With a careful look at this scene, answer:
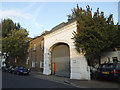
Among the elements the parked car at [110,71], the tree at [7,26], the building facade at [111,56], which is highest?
the tree at [7,26]

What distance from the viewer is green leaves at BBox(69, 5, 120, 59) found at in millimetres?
11484

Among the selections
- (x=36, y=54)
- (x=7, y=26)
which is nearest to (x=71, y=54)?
(x=36, y=54)

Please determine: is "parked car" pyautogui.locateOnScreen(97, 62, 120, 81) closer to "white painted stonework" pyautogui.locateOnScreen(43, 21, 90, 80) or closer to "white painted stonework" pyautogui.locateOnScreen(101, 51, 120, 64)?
"white painted stonework" pyautogui.locateOnScreen(43, 21, 90, 80)

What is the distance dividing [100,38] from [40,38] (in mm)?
13379

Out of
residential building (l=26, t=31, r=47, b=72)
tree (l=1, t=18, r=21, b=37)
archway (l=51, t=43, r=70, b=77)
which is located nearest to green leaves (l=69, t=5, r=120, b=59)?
archway (l=51, t=43, r=70, b=77)

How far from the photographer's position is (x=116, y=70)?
9344 millimetres

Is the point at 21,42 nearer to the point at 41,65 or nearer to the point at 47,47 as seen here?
the point at 41,65

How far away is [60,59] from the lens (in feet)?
55.4

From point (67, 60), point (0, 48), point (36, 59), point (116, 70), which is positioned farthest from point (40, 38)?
point (116, 70)

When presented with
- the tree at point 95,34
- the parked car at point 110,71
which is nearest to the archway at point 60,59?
the tree at point 95,34

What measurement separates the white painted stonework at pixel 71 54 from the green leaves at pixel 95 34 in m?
1.37

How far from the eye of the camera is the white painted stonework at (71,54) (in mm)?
13041

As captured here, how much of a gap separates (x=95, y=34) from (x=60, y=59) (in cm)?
690

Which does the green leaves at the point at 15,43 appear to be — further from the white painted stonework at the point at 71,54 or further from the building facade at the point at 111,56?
the building facade at the point at 111,56
